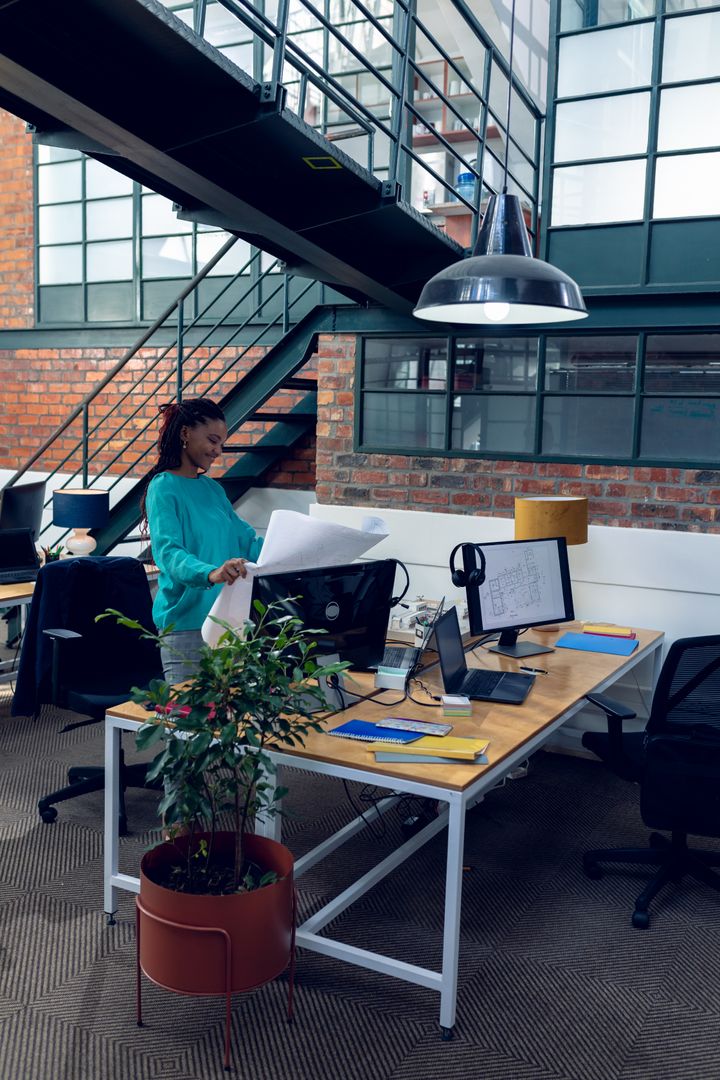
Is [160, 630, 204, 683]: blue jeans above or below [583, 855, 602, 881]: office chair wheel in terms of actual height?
above

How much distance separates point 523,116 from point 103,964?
5215mm

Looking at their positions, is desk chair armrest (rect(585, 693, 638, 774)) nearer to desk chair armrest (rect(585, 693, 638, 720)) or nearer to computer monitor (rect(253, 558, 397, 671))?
desk chair armrest (rect(585, 693, 638, 720))

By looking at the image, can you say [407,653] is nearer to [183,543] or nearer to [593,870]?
[183,543]

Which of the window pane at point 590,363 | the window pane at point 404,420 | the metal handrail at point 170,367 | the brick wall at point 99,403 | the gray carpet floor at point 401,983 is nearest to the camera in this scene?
the gray carpet floor at point 401,983

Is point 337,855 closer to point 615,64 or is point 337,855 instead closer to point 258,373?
point 258,373

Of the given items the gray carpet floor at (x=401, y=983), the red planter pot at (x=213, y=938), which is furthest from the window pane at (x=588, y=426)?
the red planter pot at (x=213, y=938)

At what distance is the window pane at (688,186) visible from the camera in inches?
169

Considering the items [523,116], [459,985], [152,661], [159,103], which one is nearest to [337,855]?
[459,985]

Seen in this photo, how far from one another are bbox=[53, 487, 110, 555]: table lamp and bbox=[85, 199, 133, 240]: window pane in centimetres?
251

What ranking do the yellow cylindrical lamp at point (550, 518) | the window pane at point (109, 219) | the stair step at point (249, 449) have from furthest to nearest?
1. the window pane at point (109, 219)
2. the stair step at point (249, 449)
3. the yellow cylindrical lamp at point (550, 518)

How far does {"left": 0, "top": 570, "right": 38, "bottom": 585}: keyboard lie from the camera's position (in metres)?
4.44

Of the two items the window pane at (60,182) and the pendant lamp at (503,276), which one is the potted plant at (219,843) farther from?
the window pane at (60,182)

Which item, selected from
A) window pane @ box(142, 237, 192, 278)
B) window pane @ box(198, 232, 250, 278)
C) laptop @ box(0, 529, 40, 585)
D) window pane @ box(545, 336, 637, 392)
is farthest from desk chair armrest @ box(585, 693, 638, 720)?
window pane @ box(142, 237, 192, 278)

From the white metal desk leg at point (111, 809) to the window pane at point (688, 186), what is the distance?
343 cm
